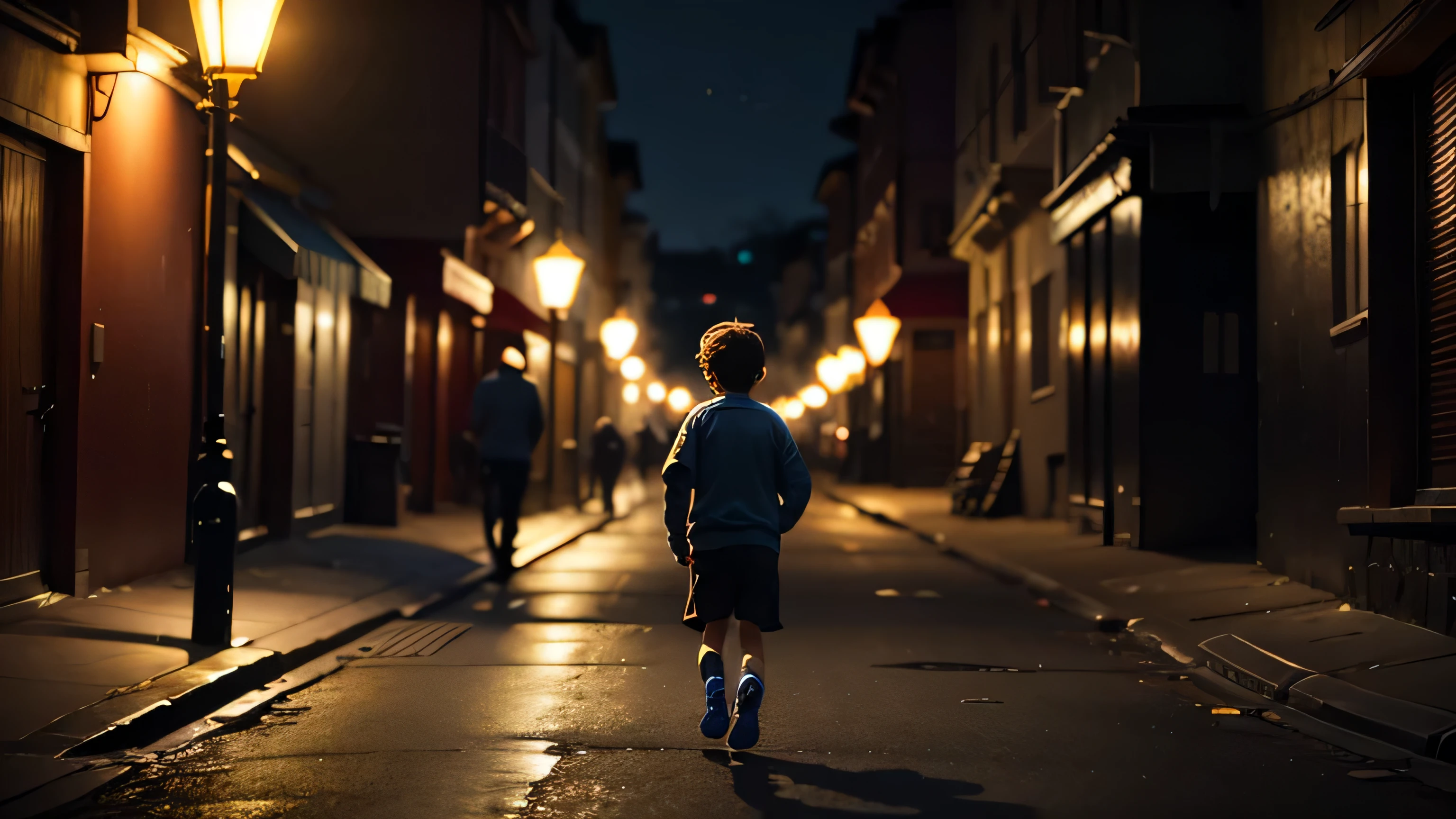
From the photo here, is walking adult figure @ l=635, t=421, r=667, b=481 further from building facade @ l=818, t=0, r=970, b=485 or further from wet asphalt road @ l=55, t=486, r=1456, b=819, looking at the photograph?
wet asphalt road @ l=55, t=486, r=1456, b=819

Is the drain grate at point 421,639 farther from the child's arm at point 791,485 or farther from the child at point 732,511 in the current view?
the child's arm at point 791,485

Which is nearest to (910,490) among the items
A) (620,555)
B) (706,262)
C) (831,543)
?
(831,543)

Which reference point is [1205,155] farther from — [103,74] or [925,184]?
[925,184]

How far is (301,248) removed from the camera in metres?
13.2

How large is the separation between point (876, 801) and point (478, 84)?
15046mm

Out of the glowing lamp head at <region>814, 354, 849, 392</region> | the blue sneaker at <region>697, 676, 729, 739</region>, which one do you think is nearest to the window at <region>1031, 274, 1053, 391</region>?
the glowing lamp head at <region>814, 354, 849, 392</region>

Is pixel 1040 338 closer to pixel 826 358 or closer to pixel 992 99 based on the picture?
pixel 992 99

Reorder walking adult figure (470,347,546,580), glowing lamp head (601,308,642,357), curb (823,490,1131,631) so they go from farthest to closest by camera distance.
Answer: glowing lamp head (601,308,642,357) < walking adult figure (470,347,546,580) < curb (823,490,1131,631)

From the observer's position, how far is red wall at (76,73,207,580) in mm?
9305

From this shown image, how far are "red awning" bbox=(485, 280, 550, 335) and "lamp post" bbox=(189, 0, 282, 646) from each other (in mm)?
14481

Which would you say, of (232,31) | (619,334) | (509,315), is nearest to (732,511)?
(232,31)

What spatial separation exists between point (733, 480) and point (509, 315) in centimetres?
1828

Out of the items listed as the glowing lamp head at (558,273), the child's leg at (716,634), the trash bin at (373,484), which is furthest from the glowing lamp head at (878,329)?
the child's leg at (716,634)

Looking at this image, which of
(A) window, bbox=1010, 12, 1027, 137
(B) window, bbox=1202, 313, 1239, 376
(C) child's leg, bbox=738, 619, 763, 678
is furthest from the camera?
(A) window, bbox=1010, 12, 1027, 137
